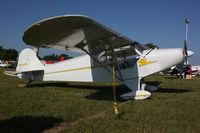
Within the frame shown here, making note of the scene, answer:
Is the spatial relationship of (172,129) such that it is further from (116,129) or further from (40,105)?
(40,105)

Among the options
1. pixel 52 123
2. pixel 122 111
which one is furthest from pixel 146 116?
pixel 52 123

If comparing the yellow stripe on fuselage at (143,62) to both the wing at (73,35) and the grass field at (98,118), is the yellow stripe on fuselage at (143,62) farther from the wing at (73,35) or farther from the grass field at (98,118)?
the grass field at (98,118)

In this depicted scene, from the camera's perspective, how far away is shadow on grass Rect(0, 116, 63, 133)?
4508mm

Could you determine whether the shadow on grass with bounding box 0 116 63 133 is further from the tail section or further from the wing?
the tail section

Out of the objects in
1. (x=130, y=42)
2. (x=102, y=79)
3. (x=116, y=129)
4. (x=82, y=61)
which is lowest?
(x=116, y=129)

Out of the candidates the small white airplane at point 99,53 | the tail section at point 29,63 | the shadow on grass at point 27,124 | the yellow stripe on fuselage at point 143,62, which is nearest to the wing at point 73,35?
the small white airplane at point 99,53

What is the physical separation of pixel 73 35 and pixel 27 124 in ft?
12.3

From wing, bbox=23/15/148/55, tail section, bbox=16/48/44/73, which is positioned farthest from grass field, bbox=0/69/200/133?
tail section, bbox=16/48/44/73

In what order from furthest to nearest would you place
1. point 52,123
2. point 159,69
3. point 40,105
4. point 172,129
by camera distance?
point 159,69, point 40,105, point 52,123, point 172,129

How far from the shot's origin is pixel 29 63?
12.3m

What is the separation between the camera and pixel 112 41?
356 inches

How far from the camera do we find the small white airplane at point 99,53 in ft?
22.3

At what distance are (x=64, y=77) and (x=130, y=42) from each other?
3662mm

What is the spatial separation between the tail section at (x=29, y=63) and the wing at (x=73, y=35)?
298 cm
